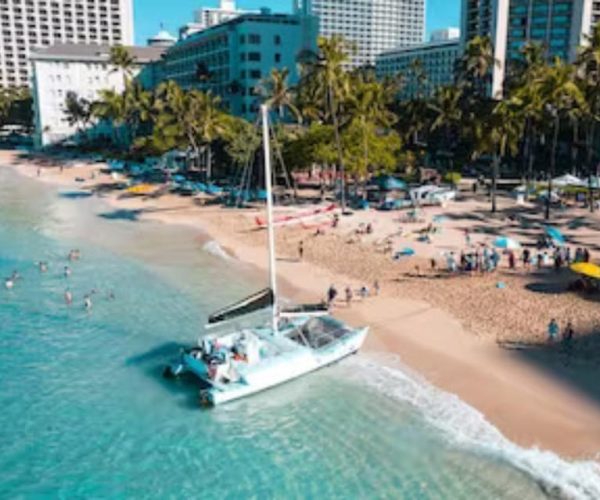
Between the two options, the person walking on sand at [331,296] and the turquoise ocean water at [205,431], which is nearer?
the turquoise ocean water at [205,431]

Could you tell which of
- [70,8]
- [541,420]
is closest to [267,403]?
[541,420]

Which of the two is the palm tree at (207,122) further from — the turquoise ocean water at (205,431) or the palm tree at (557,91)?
the turquoise ocean water at (205,431)

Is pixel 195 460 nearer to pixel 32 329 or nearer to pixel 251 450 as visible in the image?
pixel 251 450

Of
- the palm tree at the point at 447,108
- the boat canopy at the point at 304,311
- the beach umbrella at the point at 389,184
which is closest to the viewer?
the boat canopy at the point at 304,311

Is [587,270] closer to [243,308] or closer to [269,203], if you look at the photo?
[269,203]

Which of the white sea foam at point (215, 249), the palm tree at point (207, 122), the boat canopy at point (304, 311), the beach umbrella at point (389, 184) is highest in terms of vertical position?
the palm tree at point (207, 122)

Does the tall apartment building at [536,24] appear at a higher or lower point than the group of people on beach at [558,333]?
higher

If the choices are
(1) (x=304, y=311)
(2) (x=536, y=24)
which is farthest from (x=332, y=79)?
(2) (x=536, y=24)

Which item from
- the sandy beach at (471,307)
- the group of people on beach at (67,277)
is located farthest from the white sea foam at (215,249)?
the group of people on beach at (67,277)
